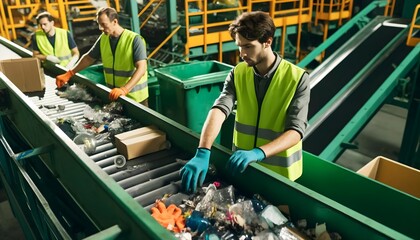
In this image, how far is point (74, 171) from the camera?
1.79m

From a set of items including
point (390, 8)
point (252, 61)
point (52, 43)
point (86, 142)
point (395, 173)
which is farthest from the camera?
point (390, 8)

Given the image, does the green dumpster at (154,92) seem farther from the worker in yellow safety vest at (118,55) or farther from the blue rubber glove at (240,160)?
the blue rubber glove at (240,160)

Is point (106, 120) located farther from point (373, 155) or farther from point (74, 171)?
point (373, 155)

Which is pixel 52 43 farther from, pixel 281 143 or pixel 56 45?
pixel 281 143

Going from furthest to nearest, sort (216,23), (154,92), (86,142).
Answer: (216,23) < (154,92) < (86,142)

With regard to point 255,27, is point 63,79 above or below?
below

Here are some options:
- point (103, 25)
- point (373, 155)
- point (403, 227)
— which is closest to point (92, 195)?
point (403, 227)

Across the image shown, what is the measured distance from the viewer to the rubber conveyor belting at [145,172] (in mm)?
1798

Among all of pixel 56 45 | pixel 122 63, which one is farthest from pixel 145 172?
pixel 56 45

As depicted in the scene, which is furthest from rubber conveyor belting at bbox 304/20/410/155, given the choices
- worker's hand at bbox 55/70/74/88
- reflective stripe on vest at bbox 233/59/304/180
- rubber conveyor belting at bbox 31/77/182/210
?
worker's hand at bbox 55/70/74/88

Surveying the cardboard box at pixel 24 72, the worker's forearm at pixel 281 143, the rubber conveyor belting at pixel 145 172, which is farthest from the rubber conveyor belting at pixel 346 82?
the cardboard box at pixel 24 72

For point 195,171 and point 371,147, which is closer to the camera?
point 195,171

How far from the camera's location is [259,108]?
6.78 feet

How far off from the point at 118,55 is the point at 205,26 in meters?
3.08
